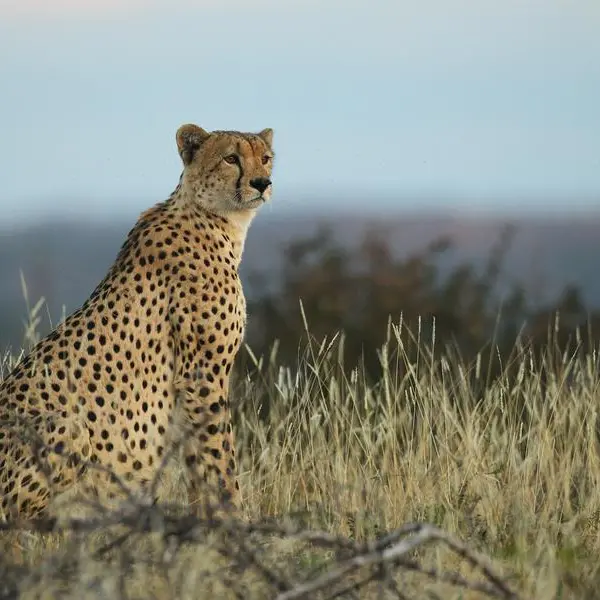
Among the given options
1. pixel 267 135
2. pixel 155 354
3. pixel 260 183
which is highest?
pixel 267 135

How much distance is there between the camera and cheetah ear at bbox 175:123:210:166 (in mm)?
4789

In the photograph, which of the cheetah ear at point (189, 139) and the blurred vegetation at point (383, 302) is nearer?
the cheetah ear at point (189, 139)

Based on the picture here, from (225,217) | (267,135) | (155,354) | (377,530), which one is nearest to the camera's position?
(377,530)

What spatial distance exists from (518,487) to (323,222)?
757 centimetres

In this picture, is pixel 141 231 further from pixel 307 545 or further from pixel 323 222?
pixel 323 222

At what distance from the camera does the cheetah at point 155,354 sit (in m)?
4.06

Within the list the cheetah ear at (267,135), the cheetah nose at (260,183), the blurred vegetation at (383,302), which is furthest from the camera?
the blurred vegetation at (383,302)

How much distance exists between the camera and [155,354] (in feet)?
14.5

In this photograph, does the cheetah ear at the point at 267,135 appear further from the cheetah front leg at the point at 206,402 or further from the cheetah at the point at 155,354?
the cheetah front leg at the point at 206,402

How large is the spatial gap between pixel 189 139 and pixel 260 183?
0.32 meters

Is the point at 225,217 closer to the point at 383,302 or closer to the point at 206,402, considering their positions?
the point at 206,402

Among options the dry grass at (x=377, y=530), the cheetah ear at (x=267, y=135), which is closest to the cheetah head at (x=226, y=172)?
the cheetah ear at (x=267, y=135)

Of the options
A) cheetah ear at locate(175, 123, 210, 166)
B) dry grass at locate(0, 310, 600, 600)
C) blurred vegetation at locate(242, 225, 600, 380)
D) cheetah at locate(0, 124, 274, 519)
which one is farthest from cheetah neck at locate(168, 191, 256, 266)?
blurred vegetation at locate(242, 225, 600, 380)

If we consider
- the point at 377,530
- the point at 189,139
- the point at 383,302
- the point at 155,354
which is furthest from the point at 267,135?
the point at 383,302
